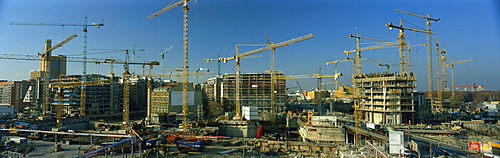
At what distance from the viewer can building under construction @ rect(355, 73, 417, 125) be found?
40.2 metres

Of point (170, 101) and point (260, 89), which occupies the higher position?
point (260, 89)

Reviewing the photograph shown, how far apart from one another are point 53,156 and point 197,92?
1580 inches

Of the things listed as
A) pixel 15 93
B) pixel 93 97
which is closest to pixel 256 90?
pixel 93 97

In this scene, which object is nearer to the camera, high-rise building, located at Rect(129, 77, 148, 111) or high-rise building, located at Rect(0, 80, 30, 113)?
high-rise building, located at Rect(129, 77, 148, 111)

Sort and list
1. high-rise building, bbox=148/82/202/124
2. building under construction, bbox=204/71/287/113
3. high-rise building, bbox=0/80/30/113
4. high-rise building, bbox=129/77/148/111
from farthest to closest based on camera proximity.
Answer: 1. high-rise building, bbox=0/80/30/113
2. high-rise building, bbox=129/77/148/111
3. building under construction, bbox=204/71/287/113
4. high-rise building, bbox=148/82/202/124

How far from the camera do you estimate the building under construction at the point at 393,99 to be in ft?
132

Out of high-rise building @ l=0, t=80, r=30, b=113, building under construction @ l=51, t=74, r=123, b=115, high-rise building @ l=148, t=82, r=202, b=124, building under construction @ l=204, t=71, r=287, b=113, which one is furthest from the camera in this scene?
high-rise building @ l=0, t=80, r=30, b=113

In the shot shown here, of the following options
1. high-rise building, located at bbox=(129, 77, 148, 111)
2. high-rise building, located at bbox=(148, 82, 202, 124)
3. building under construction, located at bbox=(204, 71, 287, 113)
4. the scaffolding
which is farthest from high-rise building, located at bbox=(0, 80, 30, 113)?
the scaffolding

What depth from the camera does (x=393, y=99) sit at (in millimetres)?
40500

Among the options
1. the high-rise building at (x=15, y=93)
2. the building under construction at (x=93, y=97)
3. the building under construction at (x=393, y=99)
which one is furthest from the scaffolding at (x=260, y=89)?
the high-rise building at (x=15, y=93)

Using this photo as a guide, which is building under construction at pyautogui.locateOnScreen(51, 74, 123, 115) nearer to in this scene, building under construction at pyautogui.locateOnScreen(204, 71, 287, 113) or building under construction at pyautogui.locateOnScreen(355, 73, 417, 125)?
building under construction at pyautogui.locateOnScreen(204, 71, 287, 113)

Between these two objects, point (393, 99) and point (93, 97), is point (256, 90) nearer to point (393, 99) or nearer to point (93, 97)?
point (393, 99)

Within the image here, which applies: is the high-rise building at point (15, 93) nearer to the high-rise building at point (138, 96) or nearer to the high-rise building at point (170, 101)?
the high-rise building at point (138, 96)

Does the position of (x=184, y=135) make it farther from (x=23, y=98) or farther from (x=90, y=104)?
(x=23, y=98)
